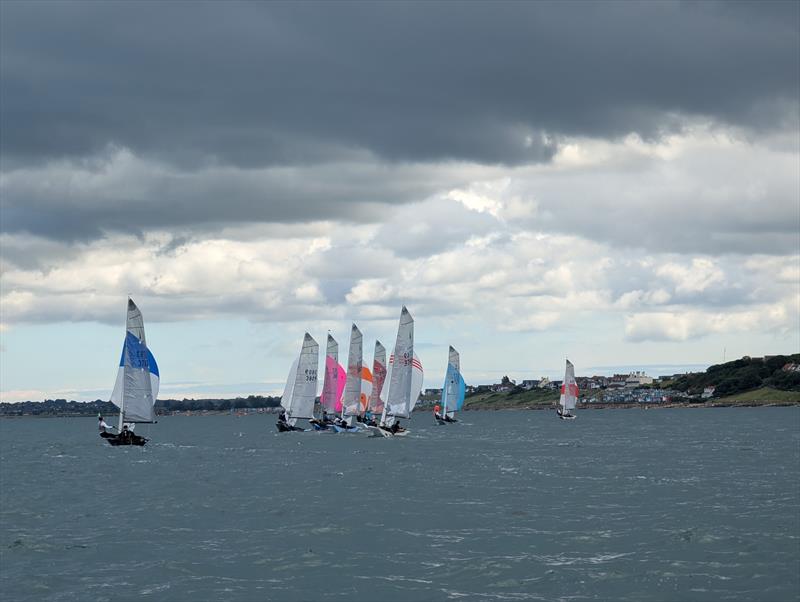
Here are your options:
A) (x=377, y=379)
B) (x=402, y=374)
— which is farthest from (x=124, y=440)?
(x=377, y=379)

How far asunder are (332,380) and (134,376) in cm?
4922

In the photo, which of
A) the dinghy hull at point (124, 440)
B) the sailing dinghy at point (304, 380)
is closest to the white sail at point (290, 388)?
the sailing dinghy at point (304, 380)

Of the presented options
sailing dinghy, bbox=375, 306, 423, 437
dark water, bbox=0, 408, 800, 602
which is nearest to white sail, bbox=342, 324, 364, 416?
sailing dinghy, bbox=375, 306, 423, 437

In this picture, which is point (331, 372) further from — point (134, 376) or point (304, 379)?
point (134, 376)

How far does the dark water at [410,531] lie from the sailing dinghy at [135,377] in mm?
22598

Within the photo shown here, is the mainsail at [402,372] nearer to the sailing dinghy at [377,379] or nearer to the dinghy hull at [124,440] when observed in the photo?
the sailing dinghy at [377,379]

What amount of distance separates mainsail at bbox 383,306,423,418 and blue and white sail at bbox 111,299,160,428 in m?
32.7

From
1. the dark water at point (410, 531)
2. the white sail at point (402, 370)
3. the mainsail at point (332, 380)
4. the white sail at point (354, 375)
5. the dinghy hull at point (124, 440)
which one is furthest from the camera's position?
the mainsail at point (332, 380)

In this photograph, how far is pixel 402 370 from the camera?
454ft

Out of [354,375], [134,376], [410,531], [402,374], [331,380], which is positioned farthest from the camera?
[331,380]

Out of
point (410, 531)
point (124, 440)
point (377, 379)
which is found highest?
point (377, 379)

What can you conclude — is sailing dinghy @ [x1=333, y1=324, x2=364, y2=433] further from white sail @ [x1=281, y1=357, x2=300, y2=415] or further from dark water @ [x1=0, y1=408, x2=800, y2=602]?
dark water @ [x1=0, y1=408, x2=800, y2=602]

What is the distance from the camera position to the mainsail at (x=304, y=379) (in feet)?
517

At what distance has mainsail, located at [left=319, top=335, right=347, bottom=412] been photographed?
16412 centimetres
